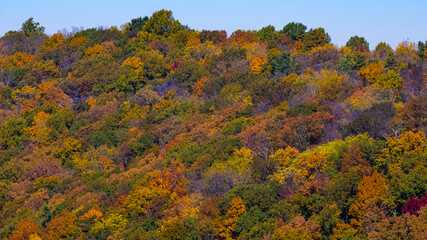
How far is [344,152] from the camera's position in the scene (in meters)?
66.5

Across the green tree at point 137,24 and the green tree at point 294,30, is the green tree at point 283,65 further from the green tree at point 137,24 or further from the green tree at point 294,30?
the green tree at point 137,24

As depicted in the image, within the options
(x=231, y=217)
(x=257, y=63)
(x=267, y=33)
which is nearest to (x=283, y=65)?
(x=257, y=63)

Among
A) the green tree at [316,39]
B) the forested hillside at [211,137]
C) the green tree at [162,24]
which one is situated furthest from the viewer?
the green tree at [162,24]

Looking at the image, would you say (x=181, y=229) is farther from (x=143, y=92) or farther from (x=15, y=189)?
(x=143, y=92)

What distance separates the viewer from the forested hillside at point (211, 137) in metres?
60.3

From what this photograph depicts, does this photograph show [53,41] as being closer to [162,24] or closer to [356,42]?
[162,24]

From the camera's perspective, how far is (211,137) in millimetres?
85375

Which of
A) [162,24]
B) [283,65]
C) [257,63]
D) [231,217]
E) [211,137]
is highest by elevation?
[162,24]

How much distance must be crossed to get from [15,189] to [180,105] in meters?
24.6

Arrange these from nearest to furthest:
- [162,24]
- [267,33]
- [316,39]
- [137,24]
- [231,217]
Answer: [231,217] → [316,39] → [267,33] → [162,24] → [137,24]

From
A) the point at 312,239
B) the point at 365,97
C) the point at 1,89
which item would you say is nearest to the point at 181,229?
the point at 312,239

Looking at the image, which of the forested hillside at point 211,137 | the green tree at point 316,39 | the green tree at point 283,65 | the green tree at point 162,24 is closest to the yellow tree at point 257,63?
the forested hillside at point 211,137

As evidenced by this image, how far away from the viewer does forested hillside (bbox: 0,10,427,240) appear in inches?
2376

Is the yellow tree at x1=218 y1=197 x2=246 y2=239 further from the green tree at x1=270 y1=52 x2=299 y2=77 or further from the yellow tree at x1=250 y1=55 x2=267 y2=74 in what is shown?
the yellow tree at x1=250 y1=55 x2=267 y2=74
